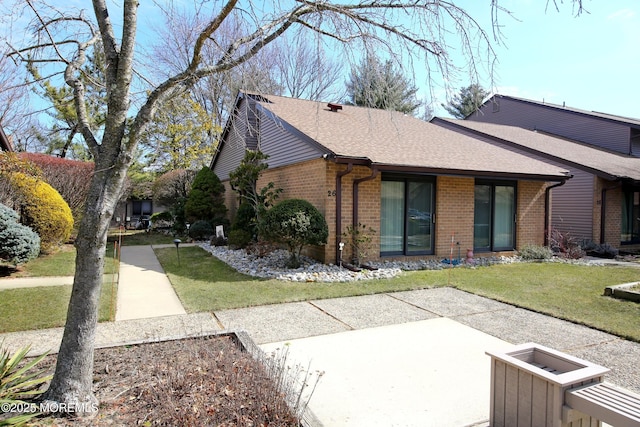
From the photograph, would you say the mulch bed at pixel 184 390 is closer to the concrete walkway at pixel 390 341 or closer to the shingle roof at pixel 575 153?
the concrete walkway at pixel 390 341

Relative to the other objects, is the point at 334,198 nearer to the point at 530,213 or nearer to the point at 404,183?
the point at 404,183

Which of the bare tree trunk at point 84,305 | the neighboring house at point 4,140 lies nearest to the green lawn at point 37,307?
the bare tree trunk at point 84,305

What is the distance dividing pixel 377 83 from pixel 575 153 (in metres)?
16.3

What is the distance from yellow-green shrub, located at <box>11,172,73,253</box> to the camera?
10211mm

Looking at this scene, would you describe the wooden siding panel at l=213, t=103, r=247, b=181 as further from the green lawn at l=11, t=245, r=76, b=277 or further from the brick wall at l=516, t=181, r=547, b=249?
the brick wall at l=516, t=181, r=547, b=249

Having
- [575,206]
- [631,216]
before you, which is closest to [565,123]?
[631,216]

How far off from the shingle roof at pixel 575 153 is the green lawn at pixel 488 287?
16.3 ft

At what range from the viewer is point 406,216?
10633mm

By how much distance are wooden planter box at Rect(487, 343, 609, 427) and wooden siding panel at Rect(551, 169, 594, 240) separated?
13.9 m

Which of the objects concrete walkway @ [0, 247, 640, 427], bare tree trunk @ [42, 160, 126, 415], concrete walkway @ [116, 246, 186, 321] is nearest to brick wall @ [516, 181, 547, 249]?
concrete walkway @ [0, 247, 640, 427]

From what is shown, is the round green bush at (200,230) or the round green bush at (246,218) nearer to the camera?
the round green bush at (246,218)

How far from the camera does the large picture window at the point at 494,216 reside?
11.9 metres

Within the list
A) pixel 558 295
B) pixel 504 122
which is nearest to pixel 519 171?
pixel 558 295

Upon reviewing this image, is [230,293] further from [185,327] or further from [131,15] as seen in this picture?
[131,15]
